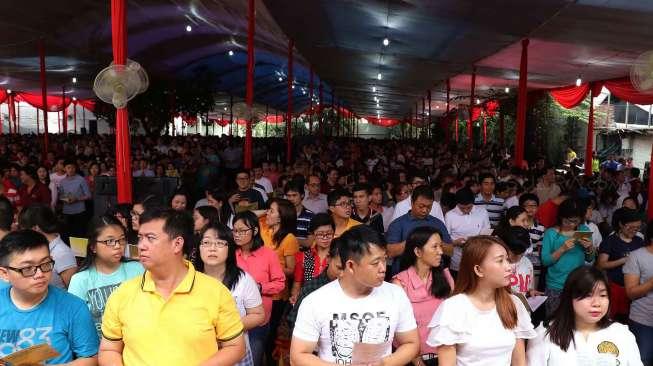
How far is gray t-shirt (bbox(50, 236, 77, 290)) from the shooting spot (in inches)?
143

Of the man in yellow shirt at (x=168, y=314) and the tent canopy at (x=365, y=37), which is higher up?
the tent canopy at (x=365, y=37)

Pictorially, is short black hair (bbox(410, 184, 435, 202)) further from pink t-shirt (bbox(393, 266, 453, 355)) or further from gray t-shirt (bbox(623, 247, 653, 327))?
gray t-shirt (bbox(623, 247, 653, 327))

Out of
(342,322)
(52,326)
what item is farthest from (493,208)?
(52,326)

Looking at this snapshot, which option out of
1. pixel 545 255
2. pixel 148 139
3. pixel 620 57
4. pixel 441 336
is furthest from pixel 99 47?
pixel 441 336

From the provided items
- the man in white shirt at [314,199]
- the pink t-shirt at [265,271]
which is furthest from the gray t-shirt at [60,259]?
the man in white shirt at [314,199]

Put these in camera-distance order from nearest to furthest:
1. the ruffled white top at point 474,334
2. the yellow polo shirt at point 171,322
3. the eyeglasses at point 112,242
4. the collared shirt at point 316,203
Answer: the yellow polo shirt at point 171,322 < the ruffled white top at point 474,334 < the eyeglasses at point 112,242 < the collared shirt at point 316,203

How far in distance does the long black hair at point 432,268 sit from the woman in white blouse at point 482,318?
0.58 meters

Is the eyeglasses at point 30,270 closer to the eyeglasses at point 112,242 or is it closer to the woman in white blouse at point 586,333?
the eyeglasses at point 112,242

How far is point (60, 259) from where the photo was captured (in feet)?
12.1

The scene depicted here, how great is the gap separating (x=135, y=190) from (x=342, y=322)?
5.58 m

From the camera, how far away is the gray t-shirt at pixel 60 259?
3629mm

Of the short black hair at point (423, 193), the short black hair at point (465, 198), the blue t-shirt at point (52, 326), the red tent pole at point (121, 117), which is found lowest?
the blue t-shirt at point (52, 326)

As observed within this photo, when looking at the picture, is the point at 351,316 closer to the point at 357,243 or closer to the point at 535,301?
the point at 357,243

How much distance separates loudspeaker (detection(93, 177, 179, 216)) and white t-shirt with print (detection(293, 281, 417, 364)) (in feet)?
16.1
